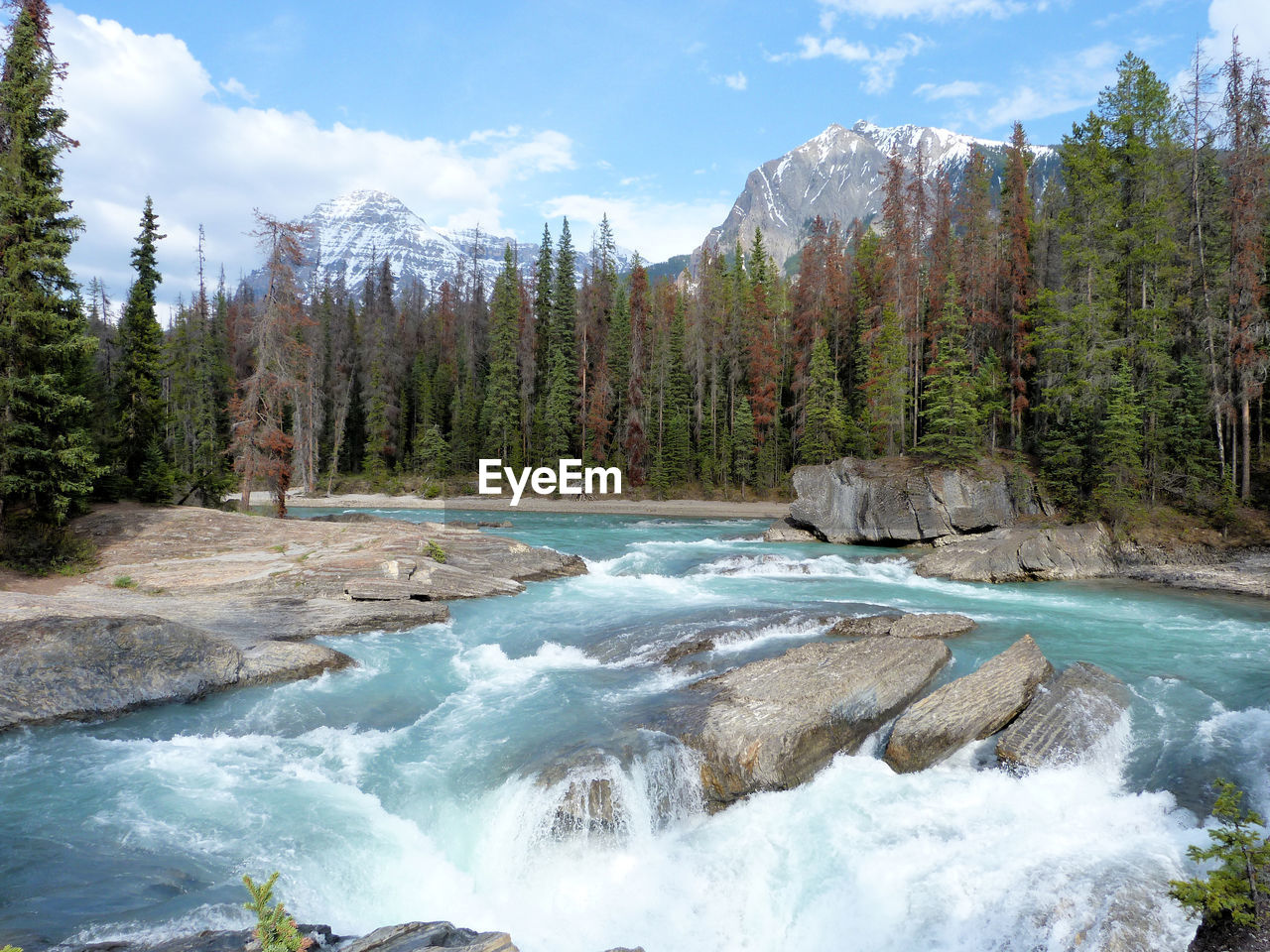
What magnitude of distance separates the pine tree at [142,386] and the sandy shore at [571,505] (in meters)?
24.5

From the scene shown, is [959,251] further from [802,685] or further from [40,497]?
[40,497]

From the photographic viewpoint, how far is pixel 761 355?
2126 inches

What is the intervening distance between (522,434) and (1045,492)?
4116 centimetres

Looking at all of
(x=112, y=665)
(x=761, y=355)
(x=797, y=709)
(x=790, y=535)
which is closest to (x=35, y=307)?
(x=112, y=665)

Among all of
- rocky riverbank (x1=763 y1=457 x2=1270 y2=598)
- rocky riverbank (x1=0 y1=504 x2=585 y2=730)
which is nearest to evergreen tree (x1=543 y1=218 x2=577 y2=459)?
rocky riverbank (x1=763 y1=457 x2=1270 y2=598)

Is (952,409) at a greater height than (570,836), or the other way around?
(952,409)

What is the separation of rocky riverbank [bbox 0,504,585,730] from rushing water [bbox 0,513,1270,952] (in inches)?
26.1

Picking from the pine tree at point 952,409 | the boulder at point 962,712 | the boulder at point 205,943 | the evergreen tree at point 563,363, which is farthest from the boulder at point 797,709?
the evergreen tree at point 563,363

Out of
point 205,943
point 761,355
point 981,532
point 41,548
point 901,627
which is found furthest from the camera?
point 761,355

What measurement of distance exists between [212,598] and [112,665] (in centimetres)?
454

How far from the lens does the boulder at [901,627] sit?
44.9 ft

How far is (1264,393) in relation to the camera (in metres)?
30.4

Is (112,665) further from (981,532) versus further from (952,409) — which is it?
(952,409)

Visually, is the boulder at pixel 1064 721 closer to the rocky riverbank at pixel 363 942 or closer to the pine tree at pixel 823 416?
the rocky riverbank at pixel 363 942
